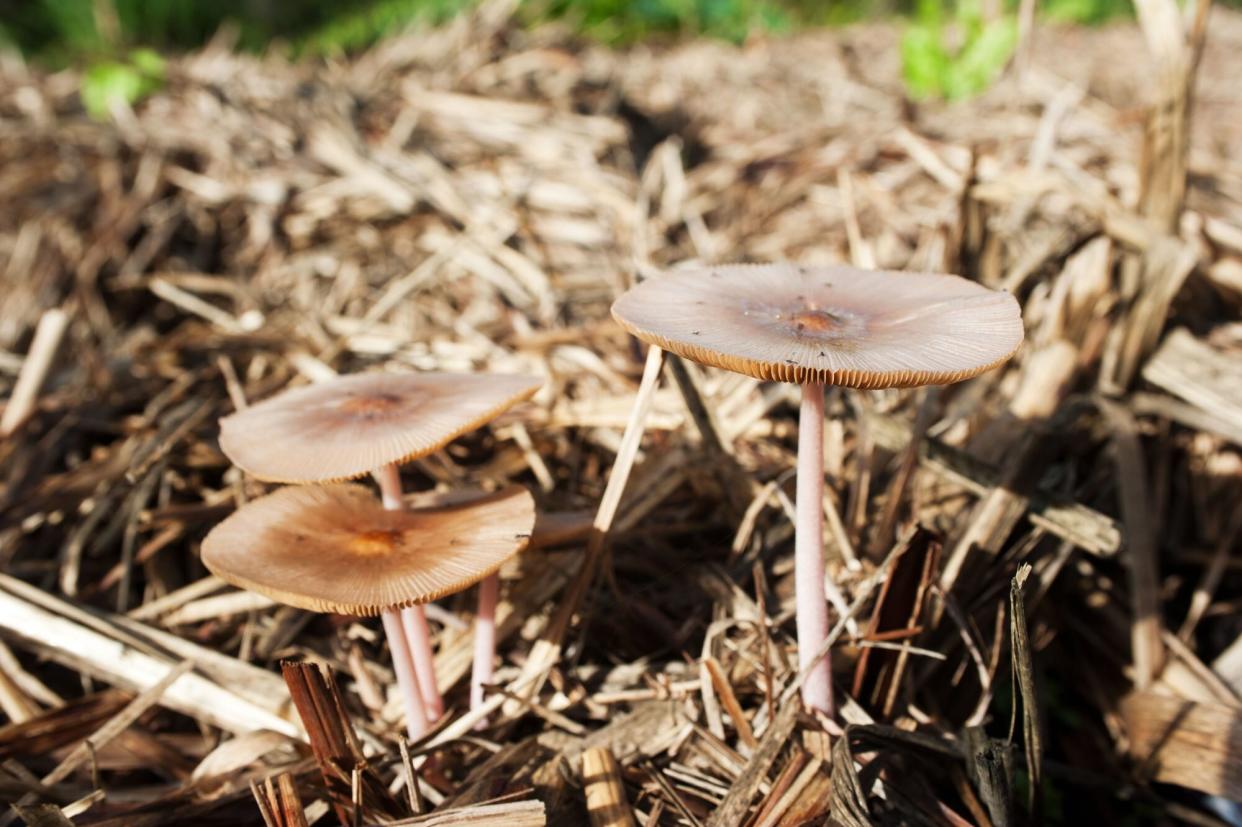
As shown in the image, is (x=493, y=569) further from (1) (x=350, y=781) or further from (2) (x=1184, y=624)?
(2) (x=1184, y=624)

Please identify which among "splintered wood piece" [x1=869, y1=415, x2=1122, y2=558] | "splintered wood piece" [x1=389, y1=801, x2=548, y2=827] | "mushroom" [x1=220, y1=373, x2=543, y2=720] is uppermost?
"mushroom" [x1=220, y1=373, x2=543, y2=720]

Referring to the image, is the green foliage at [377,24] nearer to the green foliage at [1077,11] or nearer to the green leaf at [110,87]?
the green leaf at [110,87]

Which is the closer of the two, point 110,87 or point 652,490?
point 652,490

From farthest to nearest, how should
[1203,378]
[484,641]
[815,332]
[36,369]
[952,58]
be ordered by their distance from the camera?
[952,58]
[36,369]
[1203,378]
[484,641]
[815,332]

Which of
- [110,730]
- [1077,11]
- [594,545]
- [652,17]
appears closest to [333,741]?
[110,730]

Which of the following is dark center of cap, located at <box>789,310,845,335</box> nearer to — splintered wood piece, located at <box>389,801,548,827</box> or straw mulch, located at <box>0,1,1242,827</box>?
straw mulch, located at <box>0,1,1242,827</box>

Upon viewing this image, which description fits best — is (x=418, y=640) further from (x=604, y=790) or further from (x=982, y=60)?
(x=982, y=60)

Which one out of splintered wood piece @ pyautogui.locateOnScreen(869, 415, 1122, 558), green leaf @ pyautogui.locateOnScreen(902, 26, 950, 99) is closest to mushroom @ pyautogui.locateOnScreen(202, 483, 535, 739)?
splintered wood piece @ pyautogui.locateOnScreen(869, 415, 1122, 558)

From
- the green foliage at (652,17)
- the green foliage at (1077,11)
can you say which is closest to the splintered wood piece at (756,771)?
the green foliage at (652,17)
